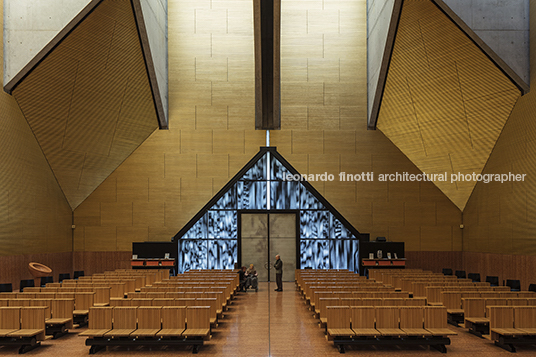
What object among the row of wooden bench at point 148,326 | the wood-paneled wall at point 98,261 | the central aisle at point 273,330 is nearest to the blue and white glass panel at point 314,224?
the central aisle at point 273,330

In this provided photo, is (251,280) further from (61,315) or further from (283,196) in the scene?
(61,315)

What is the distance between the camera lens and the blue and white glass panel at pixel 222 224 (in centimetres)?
2020

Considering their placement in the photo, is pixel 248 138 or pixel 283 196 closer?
pixel 283 196

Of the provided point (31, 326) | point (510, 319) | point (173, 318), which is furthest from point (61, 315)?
point (510, 319)

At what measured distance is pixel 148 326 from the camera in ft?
25.7

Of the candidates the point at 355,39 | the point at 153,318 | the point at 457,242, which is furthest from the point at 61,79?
the point at 457,242

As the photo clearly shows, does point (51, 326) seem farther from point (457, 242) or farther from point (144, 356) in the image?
point (457, 242)

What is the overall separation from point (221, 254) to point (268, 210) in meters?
2.67

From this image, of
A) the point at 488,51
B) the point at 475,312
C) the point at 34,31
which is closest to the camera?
the point at 475,312

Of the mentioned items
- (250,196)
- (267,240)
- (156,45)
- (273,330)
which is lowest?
(273,330)

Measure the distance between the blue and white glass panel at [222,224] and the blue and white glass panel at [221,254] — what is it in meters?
0.28

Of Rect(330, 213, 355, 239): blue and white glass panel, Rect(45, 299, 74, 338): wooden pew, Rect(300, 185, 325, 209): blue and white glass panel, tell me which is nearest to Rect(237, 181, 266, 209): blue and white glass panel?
Rect(300, 185, 325, 209): blue and white glass panel

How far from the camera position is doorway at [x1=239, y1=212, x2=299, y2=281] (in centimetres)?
2012

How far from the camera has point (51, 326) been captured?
28.5 feet
